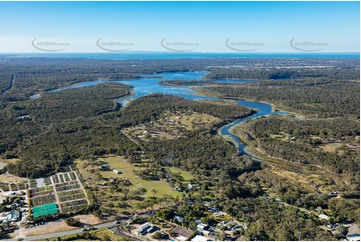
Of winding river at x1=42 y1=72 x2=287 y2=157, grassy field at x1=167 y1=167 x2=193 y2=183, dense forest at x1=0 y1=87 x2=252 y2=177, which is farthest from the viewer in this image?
winding river at x1=42 y1=72 x2=287 y2=157

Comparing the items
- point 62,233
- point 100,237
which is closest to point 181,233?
point 100,237

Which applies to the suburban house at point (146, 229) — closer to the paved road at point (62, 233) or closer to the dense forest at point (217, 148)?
the dense forest at point (217, 148)

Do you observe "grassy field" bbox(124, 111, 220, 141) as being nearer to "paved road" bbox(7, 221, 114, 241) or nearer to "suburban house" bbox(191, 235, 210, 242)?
"paved road" bbox(7, 221, 114, 241)

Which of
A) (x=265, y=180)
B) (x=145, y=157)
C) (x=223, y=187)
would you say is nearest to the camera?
(x=223, y=187)

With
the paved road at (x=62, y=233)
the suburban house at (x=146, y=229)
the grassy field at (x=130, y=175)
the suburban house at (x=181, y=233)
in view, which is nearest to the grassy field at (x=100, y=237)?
the paved road at (x=62, y=233)

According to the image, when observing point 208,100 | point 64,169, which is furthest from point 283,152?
point 208,100

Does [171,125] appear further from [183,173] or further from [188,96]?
[188,96]

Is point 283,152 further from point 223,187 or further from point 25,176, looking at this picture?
point 25,176

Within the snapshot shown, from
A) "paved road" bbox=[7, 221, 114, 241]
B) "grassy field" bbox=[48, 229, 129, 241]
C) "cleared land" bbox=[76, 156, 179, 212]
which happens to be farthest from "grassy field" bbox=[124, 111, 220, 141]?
"grassy field" bbox=[48, 229, 129, 241]
